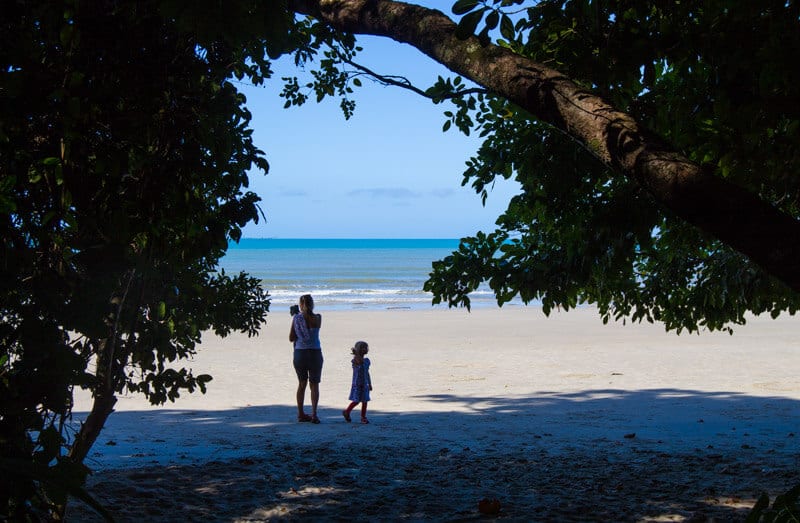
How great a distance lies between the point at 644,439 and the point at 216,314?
5940 millimetres

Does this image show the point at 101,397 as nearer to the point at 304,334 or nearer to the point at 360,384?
the point at 304,334

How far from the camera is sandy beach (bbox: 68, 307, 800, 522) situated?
6.89 m

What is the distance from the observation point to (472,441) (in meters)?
9.99

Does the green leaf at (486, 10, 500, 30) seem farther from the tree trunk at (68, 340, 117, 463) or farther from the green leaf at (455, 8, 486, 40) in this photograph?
the tree trunk at (68, 340, 117, 463)

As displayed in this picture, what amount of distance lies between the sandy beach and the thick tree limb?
3937 mm

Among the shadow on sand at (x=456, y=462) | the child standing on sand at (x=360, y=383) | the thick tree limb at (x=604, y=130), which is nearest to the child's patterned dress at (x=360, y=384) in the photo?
the child standing on sand at (x=360, y=383)

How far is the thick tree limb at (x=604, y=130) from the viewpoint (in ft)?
9.36

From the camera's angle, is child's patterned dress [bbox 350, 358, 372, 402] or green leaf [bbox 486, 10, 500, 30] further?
child's patterned dress [bbox 350, 358, 372, 402]

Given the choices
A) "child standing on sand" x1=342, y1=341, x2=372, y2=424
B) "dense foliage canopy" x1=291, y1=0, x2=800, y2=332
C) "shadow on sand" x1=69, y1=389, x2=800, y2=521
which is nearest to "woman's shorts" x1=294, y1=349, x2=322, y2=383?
"child standing on sand" x1=342, y1=341, x2=372, y2=424

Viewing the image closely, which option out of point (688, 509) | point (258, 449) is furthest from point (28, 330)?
point (258, 449)

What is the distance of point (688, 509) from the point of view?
6.55 metres

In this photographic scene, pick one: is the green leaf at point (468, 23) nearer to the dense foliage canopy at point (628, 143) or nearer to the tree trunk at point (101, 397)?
the dense foliage canopy at point (628, 143)

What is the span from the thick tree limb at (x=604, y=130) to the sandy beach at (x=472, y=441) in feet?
12.9

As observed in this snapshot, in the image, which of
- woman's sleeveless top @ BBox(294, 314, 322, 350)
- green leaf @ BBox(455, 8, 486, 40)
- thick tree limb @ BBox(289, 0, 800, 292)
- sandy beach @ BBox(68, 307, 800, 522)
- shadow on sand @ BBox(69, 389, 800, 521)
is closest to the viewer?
thick tree limb @ BBox(289, 0, 800, 292)
